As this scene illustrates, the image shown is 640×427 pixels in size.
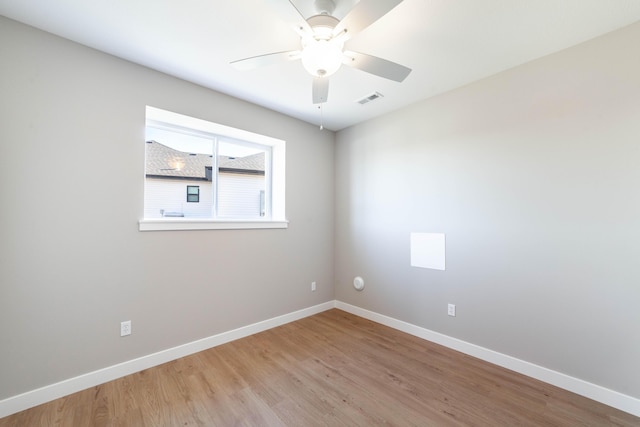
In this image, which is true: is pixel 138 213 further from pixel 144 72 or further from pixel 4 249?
pixel 144 72

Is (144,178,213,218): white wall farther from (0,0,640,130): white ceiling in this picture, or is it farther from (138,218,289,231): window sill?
(0,0,640,130): white ceiling

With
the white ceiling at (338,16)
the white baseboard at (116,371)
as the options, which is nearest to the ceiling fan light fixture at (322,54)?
the white ceiling at (338,16)

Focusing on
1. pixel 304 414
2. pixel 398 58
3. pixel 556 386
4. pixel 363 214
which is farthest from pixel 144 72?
pixel 556 386

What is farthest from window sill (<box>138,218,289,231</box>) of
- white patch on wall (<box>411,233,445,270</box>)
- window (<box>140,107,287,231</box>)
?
white patch on wall (<box>411,233,445,270</box>)

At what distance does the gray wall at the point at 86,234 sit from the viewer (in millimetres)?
1701

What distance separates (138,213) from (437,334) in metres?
3.06

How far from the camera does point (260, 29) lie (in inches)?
69.9

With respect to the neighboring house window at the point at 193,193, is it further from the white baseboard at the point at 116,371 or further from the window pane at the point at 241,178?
the white baseboard at the point at 116,371

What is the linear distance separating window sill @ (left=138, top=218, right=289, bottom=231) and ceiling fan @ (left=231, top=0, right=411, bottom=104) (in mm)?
1484

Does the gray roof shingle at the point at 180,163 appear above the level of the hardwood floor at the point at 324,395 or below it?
above

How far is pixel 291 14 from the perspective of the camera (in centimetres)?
131

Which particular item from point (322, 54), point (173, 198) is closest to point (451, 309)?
point (322, 54)

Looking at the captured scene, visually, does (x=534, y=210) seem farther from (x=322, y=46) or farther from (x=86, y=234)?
(x=86, y=234)

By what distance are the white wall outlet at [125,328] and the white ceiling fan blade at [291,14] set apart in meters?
2.47
